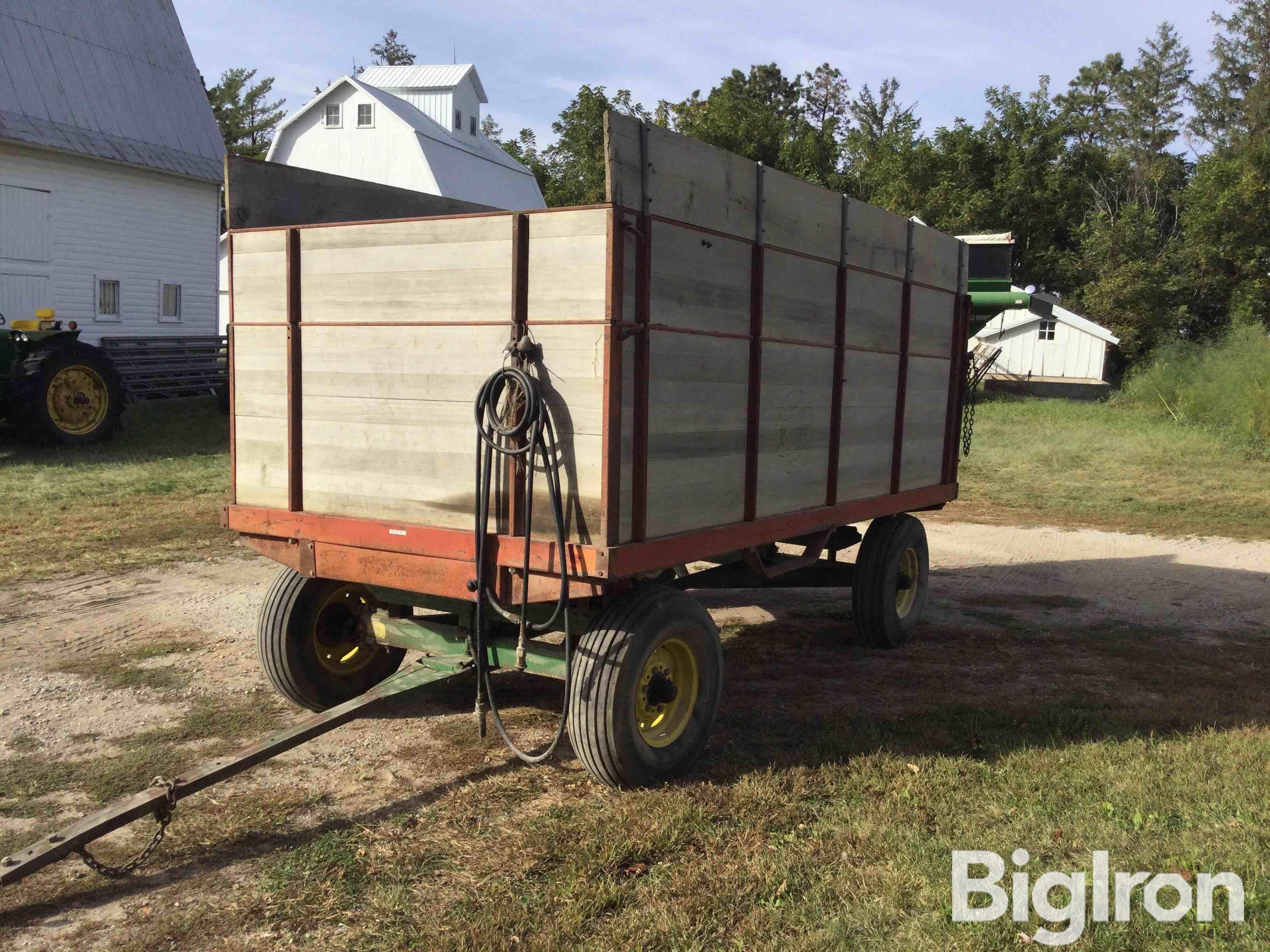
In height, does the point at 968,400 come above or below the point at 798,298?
below

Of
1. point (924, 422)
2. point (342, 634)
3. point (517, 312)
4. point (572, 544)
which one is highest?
point (517, 312)

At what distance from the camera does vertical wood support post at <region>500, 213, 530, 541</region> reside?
4449 mm

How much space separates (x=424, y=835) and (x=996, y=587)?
22.1 feet

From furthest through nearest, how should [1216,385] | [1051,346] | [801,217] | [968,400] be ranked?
[1051,346], [1216,385], [968,400], [801,217]

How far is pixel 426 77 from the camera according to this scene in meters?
39.6

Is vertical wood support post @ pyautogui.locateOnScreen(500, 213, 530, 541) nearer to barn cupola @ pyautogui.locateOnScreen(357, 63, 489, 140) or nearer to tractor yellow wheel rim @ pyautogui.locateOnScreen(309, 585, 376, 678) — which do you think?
tractor yellow wheel rim @ pyautogui.locateOnScreen(309, 585, 376, 678)

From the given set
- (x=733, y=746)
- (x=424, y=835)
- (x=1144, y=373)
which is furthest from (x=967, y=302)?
(x=1144, y=373)

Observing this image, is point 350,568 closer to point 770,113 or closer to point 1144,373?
point 1144,373

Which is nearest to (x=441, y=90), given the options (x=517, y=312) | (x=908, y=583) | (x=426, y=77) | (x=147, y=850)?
(x=426, y=77)

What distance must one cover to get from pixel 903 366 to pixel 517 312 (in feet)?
11.1

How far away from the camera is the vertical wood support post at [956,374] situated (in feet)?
25.6

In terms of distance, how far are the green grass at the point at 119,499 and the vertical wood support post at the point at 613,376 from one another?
240 inches

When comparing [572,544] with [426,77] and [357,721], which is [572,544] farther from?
[426,77]

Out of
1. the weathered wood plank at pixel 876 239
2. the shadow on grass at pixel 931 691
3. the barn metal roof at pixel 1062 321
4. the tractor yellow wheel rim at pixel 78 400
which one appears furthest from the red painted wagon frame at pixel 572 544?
the barn metal roof at pixel 1062 321
